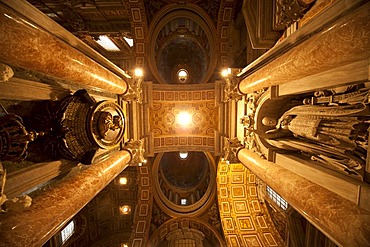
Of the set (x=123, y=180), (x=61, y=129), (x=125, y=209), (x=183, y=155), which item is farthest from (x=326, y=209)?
(x=125, y=209)

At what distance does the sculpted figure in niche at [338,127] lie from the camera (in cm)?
301

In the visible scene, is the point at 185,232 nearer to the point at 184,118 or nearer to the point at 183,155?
the point at 183,155

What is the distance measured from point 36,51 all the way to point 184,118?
22.7 ft

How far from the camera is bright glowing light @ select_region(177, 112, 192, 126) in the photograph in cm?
952

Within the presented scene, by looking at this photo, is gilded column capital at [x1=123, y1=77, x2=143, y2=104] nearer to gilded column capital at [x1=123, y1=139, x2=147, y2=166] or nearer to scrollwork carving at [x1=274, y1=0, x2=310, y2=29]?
gilded column capital at [x1=123, y1=139, x2=147, y2=166]

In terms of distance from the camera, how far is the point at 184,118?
31.3 feet

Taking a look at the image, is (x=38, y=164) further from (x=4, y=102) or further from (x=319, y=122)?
(x=319, y=122)

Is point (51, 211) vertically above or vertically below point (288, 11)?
below

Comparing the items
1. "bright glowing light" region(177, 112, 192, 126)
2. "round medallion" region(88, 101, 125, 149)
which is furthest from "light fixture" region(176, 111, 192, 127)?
"round medallion" region(88, 101, 125, 149)

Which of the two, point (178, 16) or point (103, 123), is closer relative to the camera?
point (103, 123)

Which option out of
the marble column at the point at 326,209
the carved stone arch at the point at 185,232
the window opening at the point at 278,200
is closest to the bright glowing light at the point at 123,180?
the carved stone arch at the point at 185,232

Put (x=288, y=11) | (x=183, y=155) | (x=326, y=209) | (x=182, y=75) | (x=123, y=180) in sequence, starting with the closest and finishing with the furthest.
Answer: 1. (x=326, y=209)
2. (x=288, y=11)
3. (x=123, y=180)
4. (x=182, y=75)
5. (x=183, y=155)

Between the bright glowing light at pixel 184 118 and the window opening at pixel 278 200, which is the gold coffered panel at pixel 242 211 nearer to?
the window opening at pixel 278 200

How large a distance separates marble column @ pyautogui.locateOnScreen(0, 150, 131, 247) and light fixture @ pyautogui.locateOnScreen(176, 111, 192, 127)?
4739mm
